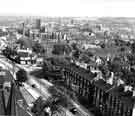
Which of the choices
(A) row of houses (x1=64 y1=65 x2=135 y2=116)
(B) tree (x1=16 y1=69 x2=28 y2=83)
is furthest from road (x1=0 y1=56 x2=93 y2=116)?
(A) row of houses (x1=64 y1=65 x2=135 y2=116)

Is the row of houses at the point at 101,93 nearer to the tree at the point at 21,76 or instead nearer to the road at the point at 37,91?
the road at the point at 37,91

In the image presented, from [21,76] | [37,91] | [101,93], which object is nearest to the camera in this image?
[101,93]

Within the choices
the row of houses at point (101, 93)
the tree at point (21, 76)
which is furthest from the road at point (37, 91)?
the row of houses at point (101, 93)

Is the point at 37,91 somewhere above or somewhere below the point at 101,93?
below

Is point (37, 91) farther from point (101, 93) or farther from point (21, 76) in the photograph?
point (101, 93)

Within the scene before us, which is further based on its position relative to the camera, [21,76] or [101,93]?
[21,76]

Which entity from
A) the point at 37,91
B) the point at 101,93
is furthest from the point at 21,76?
the point at 101,93

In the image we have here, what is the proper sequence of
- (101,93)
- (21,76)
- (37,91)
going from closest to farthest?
(101,93)
(37,91)
(21,76)

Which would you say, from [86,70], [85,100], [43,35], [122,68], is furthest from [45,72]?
[43,35]

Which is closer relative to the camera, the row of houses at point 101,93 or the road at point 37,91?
the row of houses at point 101,93
